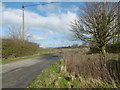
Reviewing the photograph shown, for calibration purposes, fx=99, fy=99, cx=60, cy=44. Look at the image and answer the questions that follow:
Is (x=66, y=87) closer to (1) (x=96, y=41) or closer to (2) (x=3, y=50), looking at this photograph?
(1) (x=96, y=41)

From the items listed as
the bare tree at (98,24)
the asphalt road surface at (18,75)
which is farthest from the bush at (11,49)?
the bare tree at (98,24)

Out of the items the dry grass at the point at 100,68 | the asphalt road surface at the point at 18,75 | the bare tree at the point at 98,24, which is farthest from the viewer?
the bare tree at the point at 98,24

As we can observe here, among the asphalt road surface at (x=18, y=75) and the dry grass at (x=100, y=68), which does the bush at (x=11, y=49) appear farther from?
the dry grass at (x=100, y=68)

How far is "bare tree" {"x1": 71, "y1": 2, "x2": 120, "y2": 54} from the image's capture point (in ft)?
41.1

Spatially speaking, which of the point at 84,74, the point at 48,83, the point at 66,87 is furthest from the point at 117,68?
the point at 48,83

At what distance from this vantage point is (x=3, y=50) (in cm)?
1434

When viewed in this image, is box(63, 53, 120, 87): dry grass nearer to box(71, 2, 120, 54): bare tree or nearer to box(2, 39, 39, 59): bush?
box(71, 2, 120, 54): bare tree

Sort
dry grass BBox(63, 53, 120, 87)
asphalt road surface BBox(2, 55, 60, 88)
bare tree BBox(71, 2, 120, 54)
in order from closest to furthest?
dry grass BBox(63, 53, 120, 87) → asphalt road surface BBox(2, 55, 60, 88) → bare tree BBox(71, 2, 120, 54)

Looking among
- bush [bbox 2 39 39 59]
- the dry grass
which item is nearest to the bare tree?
the dry grass

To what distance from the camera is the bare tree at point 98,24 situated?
41.1ft

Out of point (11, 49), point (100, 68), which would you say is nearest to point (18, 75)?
point (100, 68)

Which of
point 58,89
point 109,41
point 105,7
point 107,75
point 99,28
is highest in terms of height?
point 105,7

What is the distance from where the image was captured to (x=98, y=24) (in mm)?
13336

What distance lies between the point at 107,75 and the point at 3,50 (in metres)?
14.2
